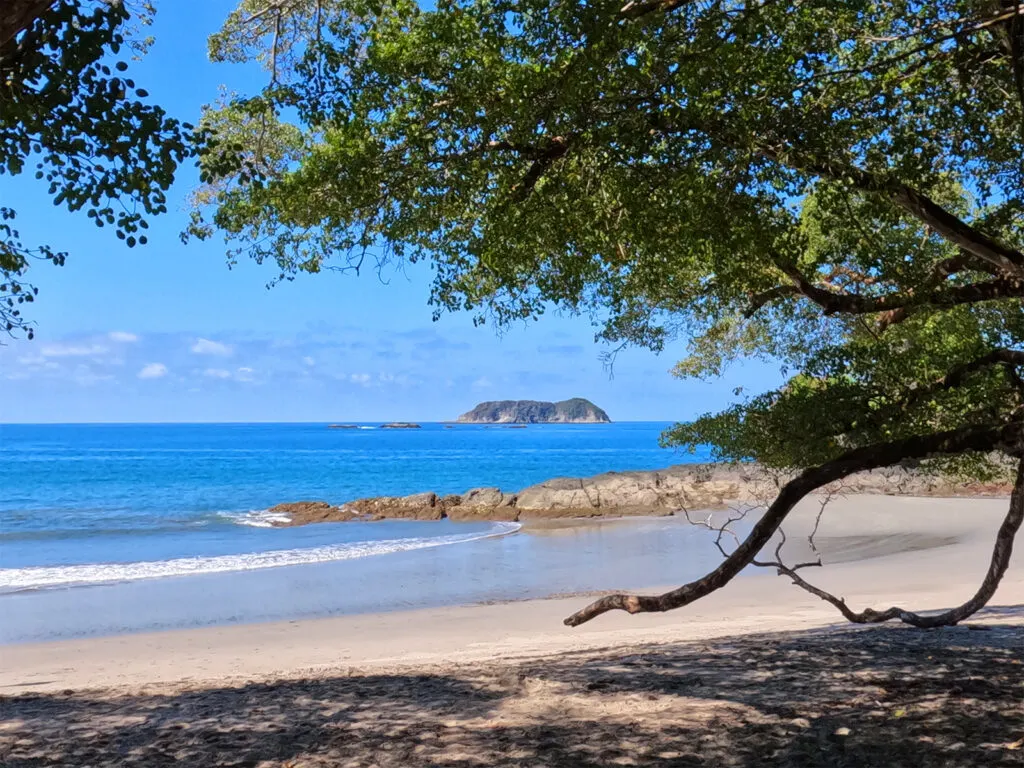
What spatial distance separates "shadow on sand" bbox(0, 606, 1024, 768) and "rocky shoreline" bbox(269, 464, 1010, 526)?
25532 mm

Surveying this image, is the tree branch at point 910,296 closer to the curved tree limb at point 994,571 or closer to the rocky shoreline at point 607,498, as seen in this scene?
the curved tree limb at point 994,571

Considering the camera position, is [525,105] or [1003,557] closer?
[525,105]

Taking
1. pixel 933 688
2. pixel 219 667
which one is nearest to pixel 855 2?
pixel 933 688

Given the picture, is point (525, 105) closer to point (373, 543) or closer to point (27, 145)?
point (27, 145)

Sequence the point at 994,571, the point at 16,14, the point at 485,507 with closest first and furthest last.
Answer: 1. the point at 16,14
2. the point at 994,571
3. the point at 485,507

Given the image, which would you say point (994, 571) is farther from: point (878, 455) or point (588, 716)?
point (588, 716)

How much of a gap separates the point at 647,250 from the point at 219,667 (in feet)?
28.3

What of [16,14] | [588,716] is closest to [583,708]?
[588,716]

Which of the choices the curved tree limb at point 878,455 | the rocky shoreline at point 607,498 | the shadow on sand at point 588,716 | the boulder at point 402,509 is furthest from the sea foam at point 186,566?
the curved tree limb at point 878,455

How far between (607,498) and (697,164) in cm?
2906

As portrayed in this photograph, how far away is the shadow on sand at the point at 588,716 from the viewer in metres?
4.67

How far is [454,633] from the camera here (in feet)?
46.4

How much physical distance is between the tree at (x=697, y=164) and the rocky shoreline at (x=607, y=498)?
25451 mm

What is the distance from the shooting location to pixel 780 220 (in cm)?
647
